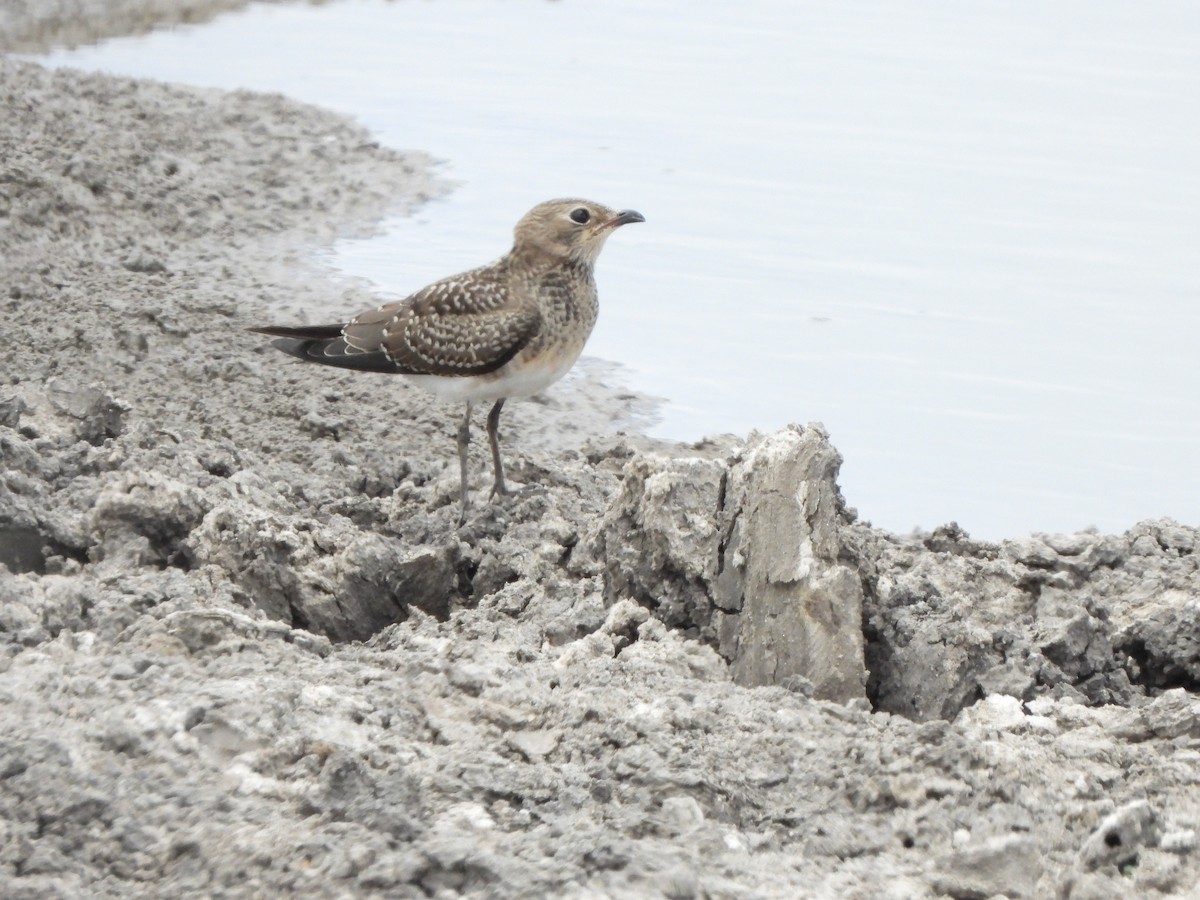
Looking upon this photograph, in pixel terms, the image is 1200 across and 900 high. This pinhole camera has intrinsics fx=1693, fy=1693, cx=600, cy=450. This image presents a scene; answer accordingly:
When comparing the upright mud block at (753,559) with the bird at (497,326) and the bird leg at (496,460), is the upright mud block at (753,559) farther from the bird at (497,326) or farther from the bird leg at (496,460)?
the bird at (497,326)

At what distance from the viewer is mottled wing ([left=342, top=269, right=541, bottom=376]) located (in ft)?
23.7

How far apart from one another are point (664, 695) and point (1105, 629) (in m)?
1.76

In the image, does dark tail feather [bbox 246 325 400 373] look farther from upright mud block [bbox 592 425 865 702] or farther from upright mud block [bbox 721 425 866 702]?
upright mud block [bbox 721 425 866 702]

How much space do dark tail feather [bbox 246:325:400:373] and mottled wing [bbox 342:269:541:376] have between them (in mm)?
33

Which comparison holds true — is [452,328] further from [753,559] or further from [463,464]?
[753,559]

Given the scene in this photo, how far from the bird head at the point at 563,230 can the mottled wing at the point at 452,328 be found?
223 millimetres

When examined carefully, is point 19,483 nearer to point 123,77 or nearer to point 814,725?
point 814,725

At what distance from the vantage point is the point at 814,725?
169 inches

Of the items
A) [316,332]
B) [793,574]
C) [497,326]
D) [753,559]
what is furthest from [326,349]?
[793,574]

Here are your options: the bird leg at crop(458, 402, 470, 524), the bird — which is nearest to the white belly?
the bird

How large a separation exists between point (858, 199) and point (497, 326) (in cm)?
492

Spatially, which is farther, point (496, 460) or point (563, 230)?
point (563, 230)

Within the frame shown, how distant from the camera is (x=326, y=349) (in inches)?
301

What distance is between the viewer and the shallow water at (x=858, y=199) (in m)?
8.45
